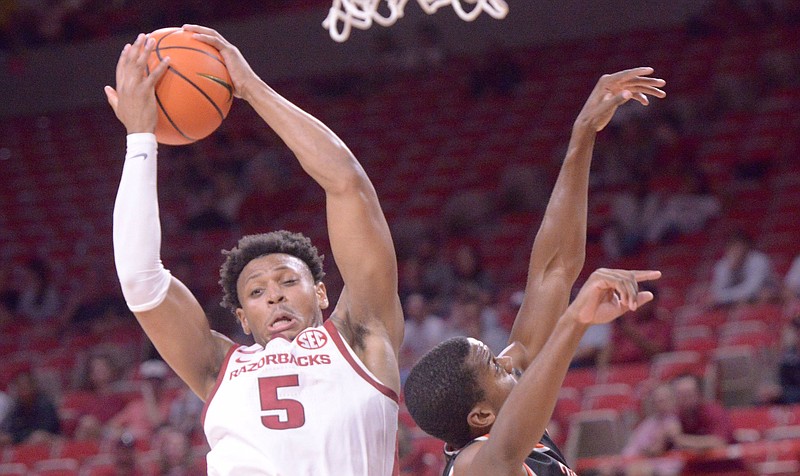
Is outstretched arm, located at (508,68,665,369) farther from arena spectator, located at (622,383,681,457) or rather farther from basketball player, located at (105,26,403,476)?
arena spectator, located at (622,383,681,457)

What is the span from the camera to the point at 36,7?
14.6 meters

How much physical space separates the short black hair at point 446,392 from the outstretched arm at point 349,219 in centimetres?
17

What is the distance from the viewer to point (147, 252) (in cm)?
295

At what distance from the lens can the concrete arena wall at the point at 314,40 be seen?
42.7 ft

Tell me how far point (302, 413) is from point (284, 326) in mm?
251

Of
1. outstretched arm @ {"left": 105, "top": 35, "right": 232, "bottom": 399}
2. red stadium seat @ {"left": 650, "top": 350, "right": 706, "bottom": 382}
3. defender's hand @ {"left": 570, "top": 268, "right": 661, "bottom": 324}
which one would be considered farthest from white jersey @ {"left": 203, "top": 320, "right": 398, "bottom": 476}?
red stadium seat @ {"left": 650, "top": 350, "right": 706, "bottom": 382}

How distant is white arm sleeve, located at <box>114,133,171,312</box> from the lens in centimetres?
294

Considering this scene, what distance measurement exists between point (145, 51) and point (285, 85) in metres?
11.3

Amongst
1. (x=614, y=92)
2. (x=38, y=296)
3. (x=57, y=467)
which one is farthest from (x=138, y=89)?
(x=38, y=296)

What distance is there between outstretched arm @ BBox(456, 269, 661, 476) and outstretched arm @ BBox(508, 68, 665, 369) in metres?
0.79

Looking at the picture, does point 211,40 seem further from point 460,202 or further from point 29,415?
point 460,202

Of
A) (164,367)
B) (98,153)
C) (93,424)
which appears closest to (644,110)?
(164,367)

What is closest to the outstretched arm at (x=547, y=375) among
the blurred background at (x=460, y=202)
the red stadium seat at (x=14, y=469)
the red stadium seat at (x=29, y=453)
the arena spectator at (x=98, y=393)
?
the blurred background at (x=460, y=202)

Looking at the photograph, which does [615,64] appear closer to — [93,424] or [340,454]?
[93,424]
